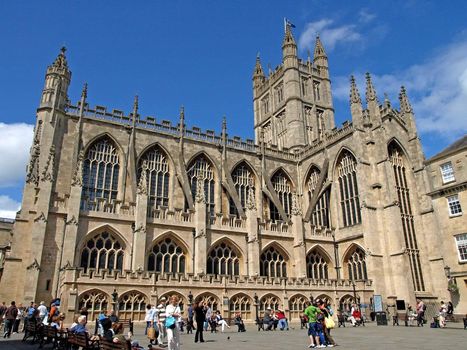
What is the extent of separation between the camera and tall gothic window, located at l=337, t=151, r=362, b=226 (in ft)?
113

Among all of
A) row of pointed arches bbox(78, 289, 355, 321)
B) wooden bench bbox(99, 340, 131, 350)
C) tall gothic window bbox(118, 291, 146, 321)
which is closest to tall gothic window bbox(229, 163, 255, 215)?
row of pointed arches bbox(78, 289, 355, 321)

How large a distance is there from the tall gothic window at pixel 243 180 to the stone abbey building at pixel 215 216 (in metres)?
0.12

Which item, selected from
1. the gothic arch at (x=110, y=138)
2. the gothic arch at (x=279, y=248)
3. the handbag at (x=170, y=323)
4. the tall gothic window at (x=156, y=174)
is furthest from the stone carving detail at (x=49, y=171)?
the handbag at (x=170, y=323)

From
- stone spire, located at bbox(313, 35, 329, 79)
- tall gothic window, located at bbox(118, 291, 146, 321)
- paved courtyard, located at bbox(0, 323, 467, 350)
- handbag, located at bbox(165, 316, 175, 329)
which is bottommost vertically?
paved courtyard, located at bbox(0, 323, 467, 350)

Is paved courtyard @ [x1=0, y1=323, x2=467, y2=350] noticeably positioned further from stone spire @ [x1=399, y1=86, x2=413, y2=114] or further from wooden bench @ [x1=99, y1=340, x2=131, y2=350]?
stone spire @ [x1=399, y1=86, x2=413, y2=114]

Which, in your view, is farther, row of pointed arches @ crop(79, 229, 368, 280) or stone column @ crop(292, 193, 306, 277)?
stone column @ crop(292, 193, 306, 277)

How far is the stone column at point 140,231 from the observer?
26.0 meters

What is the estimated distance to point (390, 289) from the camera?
30.4m

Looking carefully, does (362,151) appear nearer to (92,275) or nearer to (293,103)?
(293,103)

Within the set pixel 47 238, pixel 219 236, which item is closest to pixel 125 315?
pixel 47 238

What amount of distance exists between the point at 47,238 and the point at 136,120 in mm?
13215

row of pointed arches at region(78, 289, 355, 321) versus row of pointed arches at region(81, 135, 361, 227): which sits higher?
row of pointed arches at region(81, 135, 361, 227)

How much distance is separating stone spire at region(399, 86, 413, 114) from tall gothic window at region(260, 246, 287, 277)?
18.8m

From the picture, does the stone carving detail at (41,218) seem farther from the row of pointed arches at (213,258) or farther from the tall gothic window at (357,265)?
the tall gothic window at (357,265)
